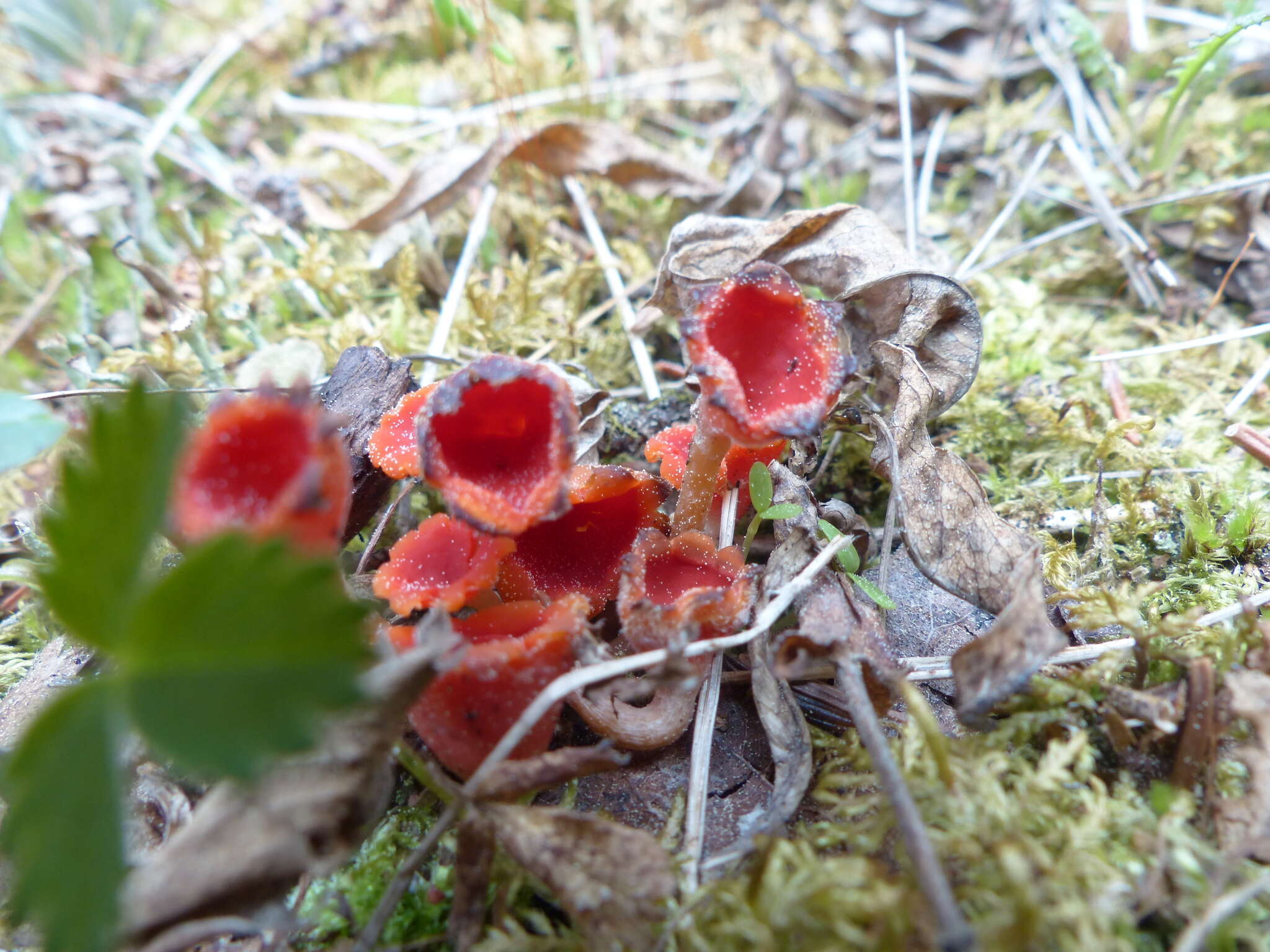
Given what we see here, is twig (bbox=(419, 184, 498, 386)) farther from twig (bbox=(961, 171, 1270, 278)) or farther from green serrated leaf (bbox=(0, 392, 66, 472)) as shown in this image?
twig (bbox=(961, 171, 1270, 278))

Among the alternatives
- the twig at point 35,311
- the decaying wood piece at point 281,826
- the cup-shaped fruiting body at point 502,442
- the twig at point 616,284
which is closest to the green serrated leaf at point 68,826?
the decaying wood piece at point 281,826

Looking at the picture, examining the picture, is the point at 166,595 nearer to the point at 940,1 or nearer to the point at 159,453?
the point at 159,453

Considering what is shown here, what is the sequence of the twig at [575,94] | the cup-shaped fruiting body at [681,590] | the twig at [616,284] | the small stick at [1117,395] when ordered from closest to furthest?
1. the cup-shaped fruiting body at [681,590]
2. the small stick at [1117,395]
3. the twig at [616,284]
4. the twig at [575,94]

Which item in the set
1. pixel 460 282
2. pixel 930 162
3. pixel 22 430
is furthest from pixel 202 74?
pixel 930 162

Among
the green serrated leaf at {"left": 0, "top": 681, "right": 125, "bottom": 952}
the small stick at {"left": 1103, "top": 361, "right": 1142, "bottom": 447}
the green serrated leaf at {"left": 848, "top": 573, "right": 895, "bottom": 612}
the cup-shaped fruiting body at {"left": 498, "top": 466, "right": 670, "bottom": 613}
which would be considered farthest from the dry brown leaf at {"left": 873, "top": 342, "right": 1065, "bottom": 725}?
the green serrated leaf at {"left": 0, "top": 681, "right": 125, "bottom": 952}

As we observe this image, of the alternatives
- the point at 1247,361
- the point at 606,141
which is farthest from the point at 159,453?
the point at 1247,361

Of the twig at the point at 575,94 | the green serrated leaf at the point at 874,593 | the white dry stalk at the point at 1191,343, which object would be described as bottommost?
the green serrated leaf at the point at 874,593

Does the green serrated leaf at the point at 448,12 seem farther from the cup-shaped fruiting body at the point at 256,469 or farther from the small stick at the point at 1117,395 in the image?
the small stick at the point at 1117,395
